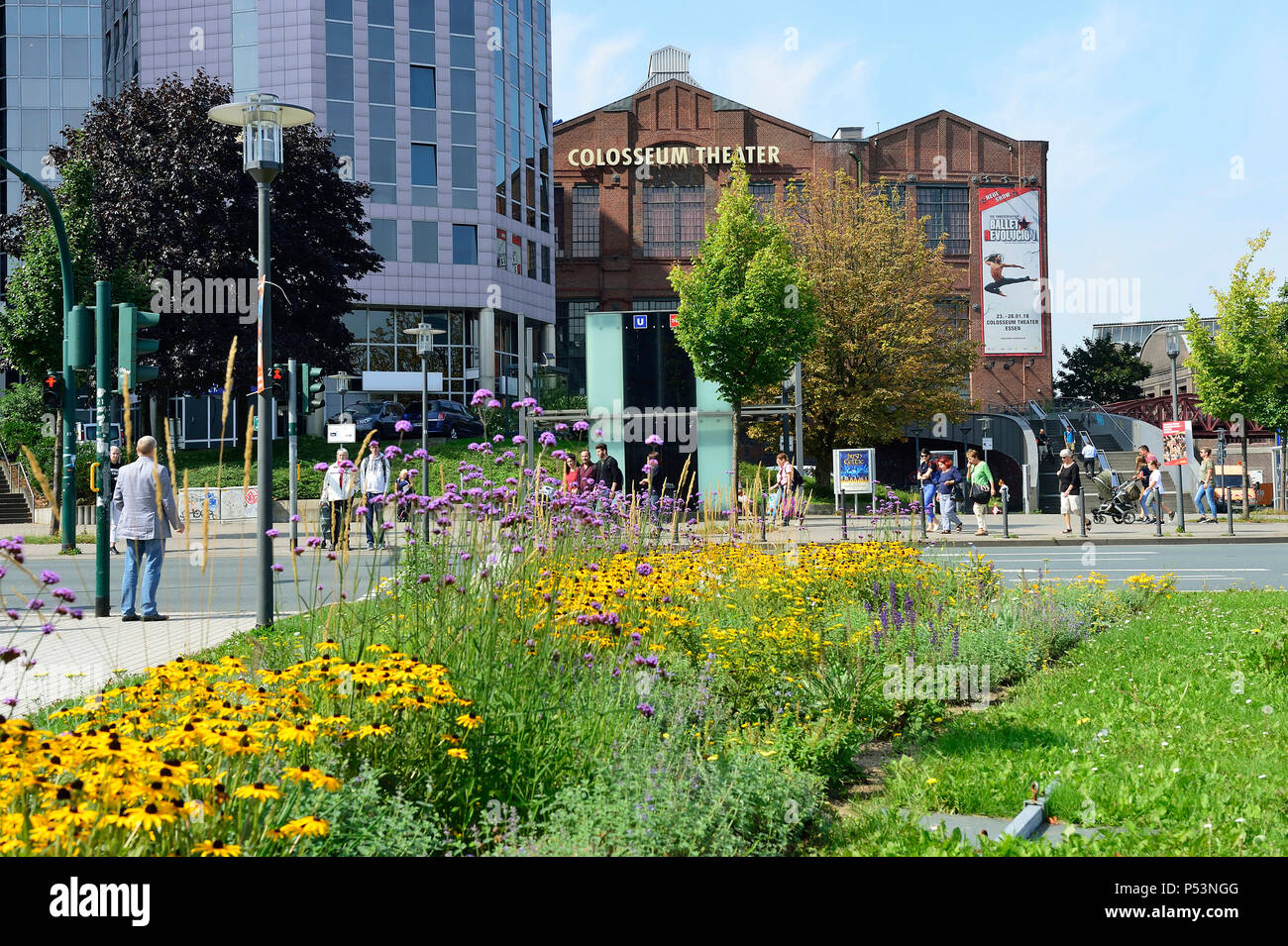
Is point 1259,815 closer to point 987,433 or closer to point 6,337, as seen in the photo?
point 6,337

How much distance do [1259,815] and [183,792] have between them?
12.0ft

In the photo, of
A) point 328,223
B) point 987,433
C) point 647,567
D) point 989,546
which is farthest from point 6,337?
point 987,433

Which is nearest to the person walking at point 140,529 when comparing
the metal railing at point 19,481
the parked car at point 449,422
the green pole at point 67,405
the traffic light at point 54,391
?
the green pole at point 67,405

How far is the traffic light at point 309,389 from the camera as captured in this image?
19000mm

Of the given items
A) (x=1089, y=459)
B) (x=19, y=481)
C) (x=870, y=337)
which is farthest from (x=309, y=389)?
(x=1089, y=459)

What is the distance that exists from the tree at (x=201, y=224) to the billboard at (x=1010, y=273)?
1350 inches

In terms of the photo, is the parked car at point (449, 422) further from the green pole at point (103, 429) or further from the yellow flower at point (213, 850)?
the yellow flower at point (213, 850)

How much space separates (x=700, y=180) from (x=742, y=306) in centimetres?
3073

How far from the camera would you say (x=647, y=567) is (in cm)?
598

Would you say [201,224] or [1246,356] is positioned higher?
[201,224]

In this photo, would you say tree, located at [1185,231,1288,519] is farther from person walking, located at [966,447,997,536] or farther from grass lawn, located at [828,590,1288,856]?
grass lawn, located at [828,590,1288,856]

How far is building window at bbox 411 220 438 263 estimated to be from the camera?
4691cm

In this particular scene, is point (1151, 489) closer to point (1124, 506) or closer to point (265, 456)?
point (1124, 506)

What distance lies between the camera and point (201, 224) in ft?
112
